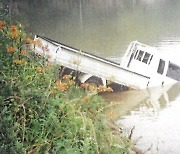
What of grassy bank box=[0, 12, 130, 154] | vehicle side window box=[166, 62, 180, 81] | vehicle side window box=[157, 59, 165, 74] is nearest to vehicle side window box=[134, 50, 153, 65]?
vehicle side window box=[157, 59, 165, 74]

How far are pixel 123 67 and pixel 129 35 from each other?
33.4 ft

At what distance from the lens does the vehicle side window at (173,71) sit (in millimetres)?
15235

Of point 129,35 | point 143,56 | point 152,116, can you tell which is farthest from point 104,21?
point 152,116

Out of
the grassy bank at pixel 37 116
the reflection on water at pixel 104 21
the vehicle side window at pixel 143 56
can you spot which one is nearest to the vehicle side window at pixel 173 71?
the vehicle side window at pixel 143 56

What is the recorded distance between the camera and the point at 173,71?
15.4 meters

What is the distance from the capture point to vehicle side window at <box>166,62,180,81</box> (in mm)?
15235

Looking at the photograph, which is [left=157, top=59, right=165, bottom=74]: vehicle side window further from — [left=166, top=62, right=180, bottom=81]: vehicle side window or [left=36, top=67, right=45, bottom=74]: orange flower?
[left=36, top=67, right=45, bottom=74]: orange flower

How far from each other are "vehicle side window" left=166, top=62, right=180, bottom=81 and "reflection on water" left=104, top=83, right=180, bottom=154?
30 centimetres

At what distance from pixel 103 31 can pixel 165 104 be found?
40.3 ft

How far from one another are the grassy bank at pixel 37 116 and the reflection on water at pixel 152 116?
3736 millimetres

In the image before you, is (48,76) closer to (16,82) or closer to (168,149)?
(16,82)

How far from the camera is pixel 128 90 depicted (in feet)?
47.1

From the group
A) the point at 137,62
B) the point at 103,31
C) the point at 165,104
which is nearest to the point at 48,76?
the point at 165,104

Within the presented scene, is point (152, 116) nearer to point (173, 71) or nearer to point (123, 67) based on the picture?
point (123, 67)
